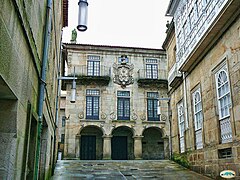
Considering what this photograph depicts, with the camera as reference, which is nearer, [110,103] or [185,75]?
[185,75]

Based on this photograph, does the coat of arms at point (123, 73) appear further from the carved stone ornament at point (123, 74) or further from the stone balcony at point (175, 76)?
the stone balcony at point (175, 76)

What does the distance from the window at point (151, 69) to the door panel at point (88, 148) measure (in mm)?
7082

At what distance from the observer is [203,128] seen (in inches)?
466

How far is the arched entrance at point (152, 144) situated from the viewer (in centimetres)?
2330

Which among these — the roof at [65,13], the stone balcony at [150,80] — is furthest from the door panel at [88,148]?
the roof at [65,13]

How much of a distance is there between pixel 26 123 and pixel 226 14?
24.7 feet

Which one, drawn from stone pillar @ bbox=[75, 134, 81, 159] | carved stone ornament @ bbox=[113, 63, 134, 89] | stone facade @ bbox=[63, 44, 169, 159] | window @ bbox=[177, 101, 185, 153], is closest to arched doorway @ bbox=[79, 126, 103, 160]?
stone facade @ bbox=[63, 44, 169, 159]

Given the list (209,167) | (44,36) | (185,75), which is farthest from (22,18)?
(185,75)

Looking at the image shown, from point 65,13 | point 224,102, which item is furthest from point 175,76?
point 65,13

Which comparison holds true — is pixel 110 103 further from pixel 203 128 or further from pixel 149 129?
pixel 203 128

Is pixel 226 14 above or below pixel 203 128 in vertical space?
above

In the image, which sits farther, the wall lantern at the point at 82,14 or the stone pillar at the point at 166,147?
the stone pillar at the point at 166,147

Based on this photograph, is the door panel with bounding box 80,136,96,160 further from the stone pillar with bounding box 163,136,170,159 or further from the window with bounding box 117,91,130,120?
the stone pillar with bounding box 163,136,170,159

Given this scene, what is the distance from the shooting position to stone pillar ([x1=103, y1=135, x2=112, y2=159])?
848 inches
